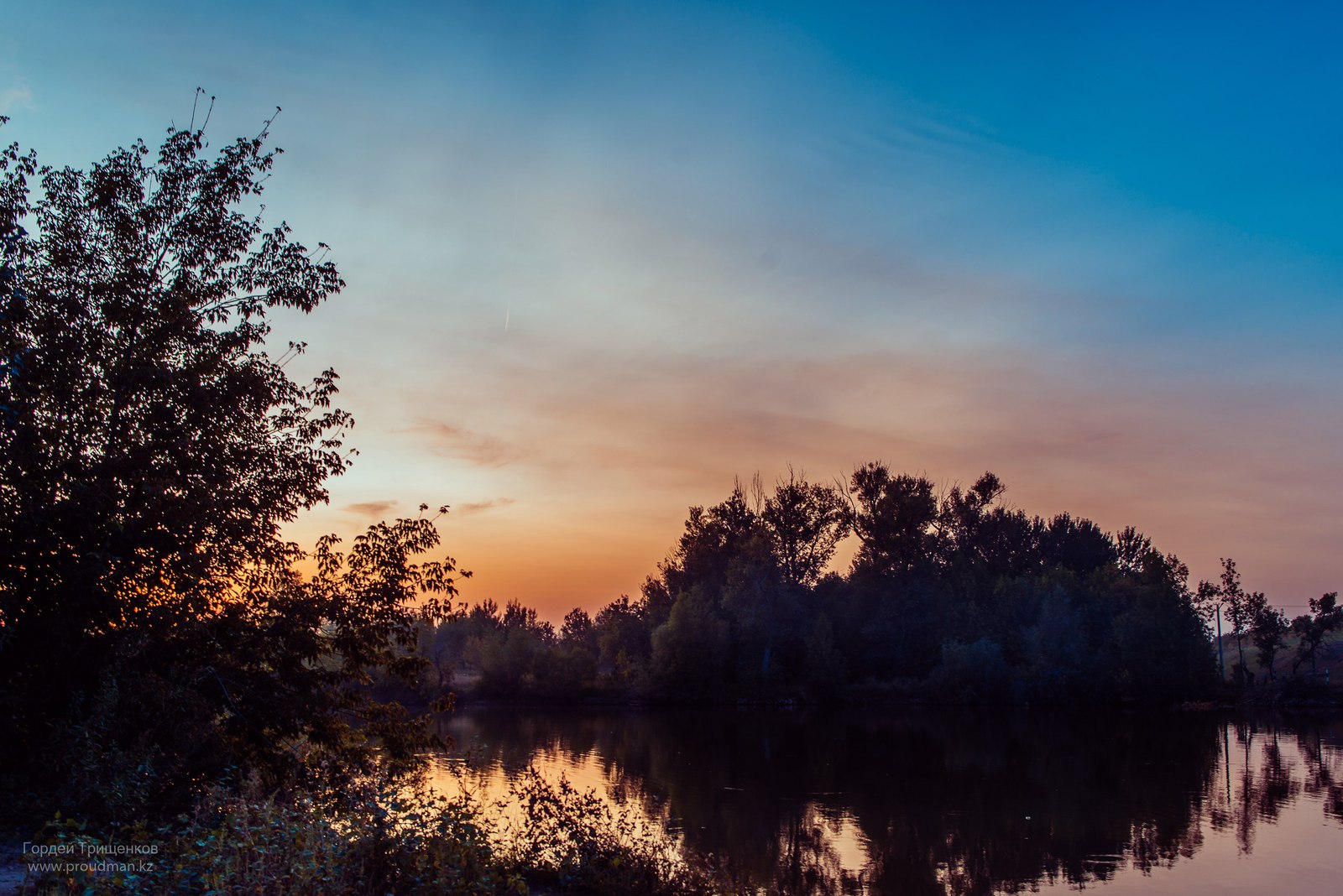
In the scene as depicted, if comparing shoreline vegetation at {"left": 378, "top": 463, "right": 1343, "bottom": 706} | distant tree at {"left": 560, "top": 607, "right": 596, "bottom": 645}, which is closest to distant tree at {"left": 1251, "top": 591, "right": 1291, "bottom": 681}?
shoreline vegetation at {"left": 378, "top": 463, "right": 1343, "bottom": 706}

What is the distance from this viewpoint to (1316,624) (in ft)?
237

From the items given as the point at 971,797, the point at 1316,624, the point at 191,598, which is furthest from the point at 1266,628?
the point at 191,598

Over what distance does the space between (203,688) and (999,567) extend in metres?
97.8

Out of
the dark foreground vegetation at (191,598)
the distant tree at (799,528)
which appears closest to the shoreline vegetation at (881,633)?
the distant tree at (799,528)

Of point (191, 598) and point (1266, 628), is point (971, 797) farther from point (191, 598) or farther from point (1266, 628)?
point (1266, 628)

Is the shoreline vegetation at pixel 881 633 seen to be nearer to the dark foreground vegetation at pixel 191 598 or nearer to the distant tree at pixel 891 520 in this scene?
the distant tree at pixel 891 520

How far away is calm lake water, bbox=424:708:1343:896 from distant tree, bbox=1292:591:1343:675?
73.9 feet

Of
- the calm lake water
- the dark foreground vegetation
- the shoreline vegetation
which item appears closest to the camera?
the dark foreground vegetation

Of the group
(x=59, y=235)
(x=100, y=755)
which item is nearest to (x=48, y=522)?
(x=100, y=755)

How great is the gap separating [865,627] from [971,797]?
49.5 meters

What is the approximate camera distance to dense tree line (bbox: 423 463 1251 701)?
2805 inches

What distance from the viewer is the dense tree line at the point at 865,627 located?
7125 cm

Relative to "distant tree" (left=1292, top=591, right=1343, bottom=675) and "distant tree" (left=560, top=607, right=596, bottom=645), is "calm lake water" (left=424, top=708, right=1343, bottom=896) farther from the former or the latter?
"distant tree" (left=560, top=607, right=596, bottom=645)

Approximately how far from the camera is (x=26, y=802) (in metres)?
11.5
